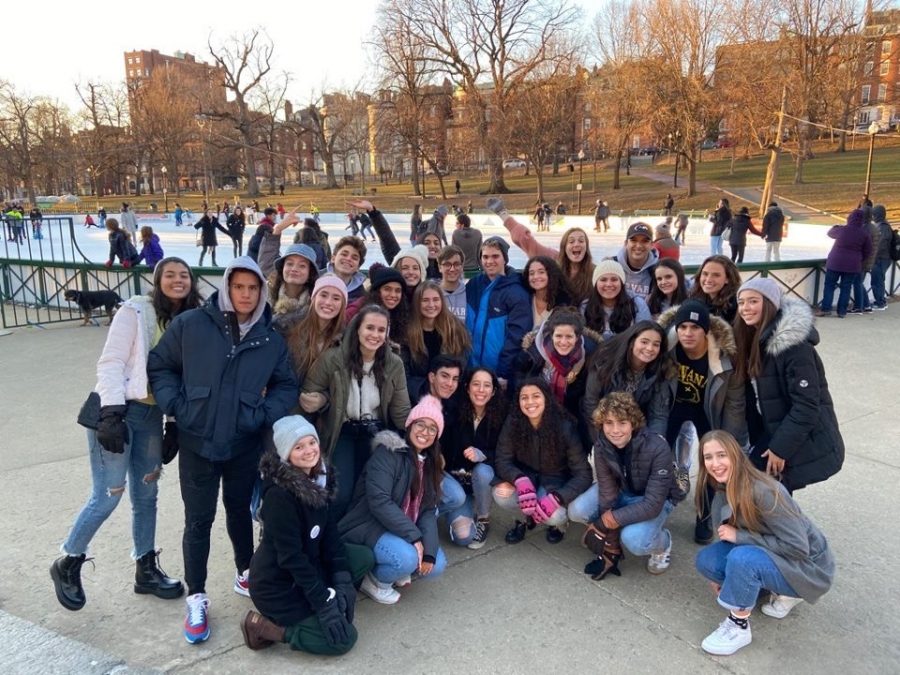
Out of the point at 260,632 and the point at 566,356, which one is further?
the point at 566,356

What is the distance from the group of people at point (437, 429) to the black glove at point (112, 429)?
1 centimetres

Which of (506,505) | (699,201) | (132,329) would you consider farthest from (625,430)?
(699,201)

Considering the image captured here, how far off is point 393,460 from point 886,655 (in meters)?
2.30

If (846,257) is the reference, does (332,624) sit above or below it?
below

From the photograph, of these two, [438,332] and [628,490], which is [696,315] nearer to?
[628,490]

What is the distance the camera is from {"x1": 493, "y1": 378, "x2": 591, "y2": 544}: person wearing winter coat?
359cm

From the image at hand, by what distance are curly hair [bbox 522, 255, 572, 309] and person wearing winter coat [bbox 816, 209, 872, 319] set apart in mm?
7481

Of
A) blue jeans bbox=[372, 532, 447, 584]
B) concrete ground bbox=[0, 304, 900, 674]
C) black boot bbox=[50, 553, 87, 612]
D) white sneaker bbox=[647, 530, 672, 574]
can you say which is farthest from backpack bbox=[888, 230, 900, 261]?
black boot bbox=[50, 553, 87, 612]

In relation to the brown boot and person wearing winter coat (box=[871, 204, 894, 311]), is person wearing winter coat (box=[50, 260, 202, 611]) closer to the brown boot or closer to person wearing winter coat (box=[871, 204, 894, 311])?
the brown boot

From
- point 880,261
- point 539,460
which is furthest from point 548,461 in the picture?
point 880,261

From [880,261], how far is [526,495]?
32.8ft

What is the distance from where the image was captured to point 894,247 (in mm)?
10977

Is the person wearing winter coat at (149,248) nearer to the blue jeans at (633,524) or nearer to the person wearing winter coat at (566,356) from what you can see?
the person wearing winter coat at (566,356)

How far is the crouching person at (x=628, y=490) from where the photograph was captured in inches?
130
